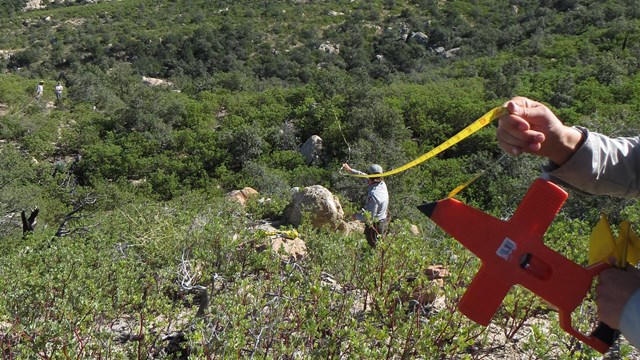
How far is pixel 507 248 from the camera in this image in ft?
4.74

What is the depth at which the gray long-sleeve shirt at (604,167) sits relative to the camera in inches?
57.8

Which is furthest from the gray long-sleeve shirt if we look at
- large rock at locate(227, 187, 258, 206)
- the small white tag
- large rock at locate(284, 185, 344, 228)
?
large rock at locate(227, 187, 258, 206)

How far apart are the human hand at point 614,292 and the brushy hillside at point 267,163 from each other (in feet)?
2.99

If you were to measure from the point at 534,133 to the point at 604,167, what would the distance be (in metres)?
0.26

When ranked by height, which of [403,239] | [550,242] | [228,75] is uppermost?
[403,239]

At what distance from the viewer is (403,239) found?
3.11m

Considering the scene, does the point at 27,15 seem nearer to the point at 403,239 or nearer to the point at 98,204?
the point at 98,204

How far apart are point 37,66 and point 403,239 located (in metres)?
34.1

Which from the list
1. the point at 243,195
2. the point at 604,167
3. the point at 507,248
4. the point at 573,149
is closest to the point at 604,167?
the point at 604,167

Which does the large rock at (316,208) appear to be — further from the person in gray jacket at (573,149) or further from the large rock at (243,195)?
the person in gray jacket at (573,149)

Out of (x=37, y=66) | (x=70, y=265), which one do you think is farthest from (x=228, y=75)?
(x=70, y=265)

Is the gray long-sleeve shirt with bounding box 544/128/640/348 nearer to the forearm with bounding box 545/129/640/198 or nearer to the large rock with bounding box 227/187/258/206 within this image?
the forearm with bounding box 545/129/640/198

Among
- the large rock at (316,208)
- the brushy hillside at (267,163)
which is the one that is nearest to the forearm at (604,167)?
the brushy hillside at (267,163)

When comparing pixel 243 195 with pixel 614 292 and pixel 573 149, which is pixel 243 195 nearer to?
pixel 573 149
